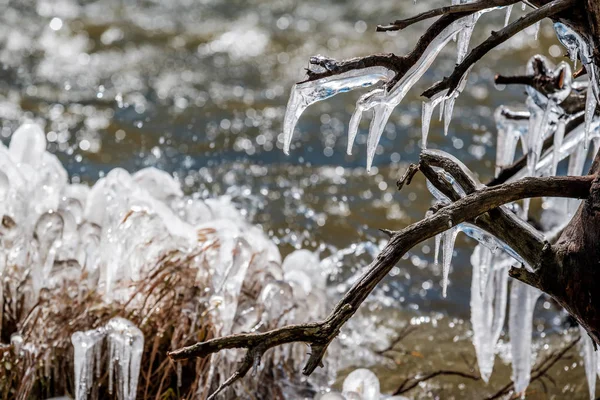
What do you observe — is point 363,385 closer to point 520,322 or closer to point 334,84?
point 520,322

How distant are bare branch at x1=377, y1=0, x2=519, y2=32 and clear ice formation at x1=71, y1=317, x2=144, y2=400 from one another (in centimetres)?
168

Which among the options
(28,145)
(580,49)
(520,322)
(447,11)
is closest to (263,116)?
(28,145)

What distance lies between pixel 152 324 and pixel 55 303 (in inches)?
15.0

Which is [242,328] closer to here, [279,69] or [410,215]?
[410,215]

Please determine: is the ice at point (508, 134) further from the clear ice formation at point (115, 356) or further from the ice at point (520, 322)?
the clear ice formation at point (115, 356)

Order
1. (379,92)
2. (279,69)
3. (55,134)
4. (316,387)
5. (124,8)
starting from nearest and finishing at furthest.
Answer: (379,92)
(316,387)
(55,134)
(279,69)
(124,8)

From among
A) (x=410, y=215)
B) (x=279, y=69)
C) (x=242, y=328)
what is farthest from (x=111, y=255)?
(x=279, y=69)

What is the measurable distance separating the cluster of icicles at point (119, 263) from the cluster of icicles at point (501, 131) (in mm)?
815

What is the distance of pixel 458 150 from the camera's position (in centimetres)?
810

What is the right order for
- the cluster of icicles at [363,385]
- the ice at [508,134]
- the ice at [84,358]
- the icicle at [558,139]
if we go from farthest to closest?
the ice at [508,134] < the cluster of icicles at [363,385] < the ice at [84,358] < the icicle at [558,139]

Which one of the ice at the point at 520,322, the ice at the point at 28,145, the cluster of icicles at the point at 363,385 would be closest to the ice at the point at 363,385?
the cluster of icicles at the point at 363,385

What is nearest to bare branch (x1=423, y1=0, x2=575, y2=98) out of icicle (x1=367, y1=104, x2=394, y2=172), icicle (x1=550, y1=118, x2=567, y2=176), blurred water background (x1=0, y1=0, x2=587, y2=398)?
icicle (x1=367, y1=104, x2=394, y2=172)

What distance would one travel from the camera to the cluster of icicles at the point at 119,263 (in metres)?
3.29

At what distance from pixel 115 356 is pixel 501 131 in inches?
69.2
